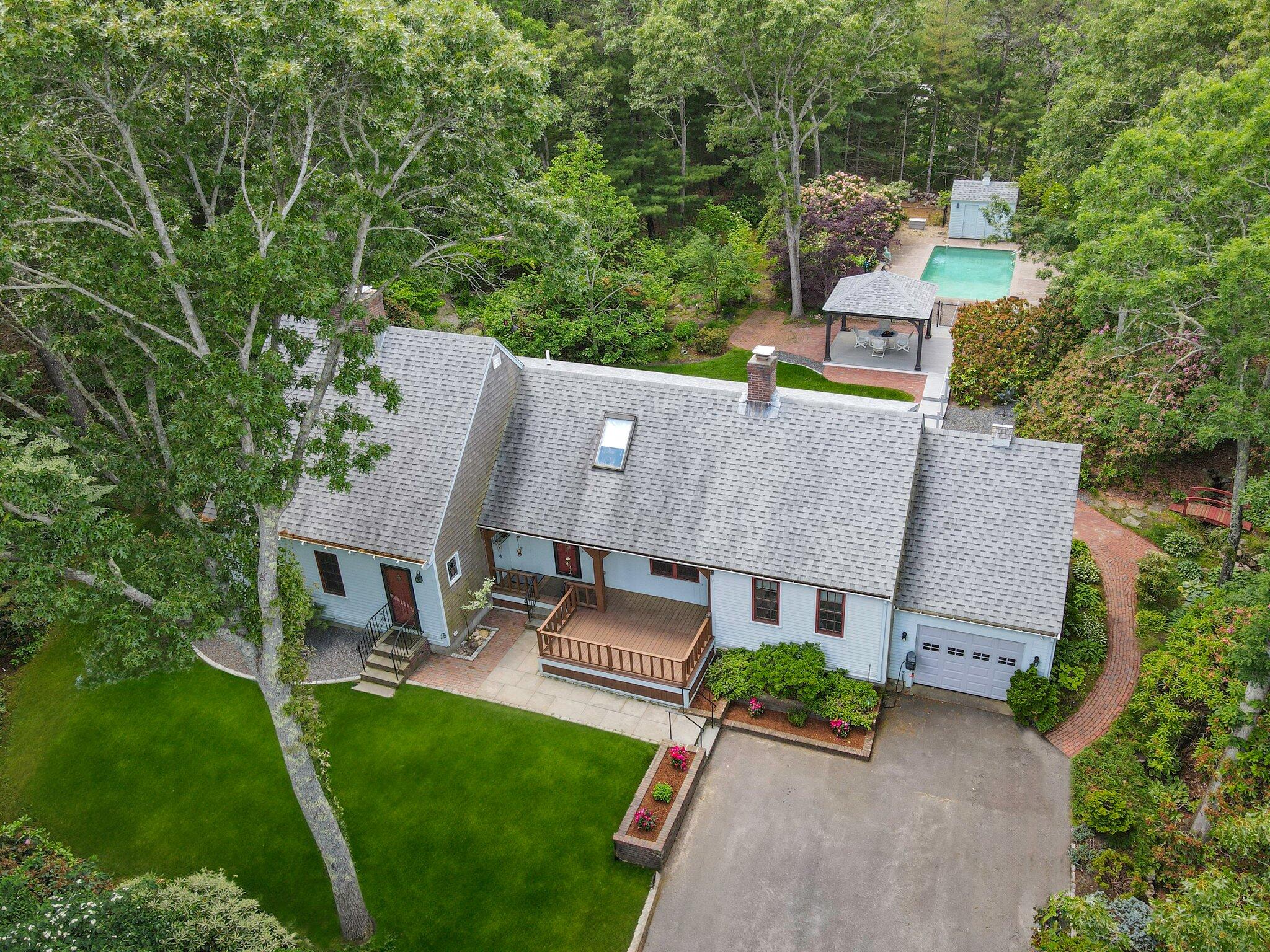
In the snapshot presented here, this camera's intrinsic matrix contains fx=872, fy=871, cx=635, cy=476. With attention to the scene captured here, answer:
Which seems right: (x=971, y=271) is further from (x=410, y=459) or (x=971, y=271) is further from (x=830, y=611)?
(x=410, y=459)

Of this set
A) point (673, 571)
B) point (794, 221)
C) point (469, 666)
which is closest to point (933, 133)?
point (794, 221)

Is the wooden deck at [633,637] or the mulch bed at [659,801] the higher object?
the wooden deck at [633,637]

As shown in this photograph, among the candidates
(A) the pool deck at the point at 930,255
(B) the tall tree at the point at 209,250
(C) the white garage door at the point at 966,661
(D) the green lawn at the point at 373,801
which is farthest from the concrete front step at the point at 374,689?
(A) the pool deck at the point at 930,255

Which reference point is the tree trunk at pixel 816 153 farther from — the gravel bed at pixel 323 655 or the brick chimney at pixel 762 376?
the gravel bed at pixel 323 655

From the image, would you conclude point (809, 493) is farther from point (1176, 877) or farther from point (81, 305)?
point (81, 305)

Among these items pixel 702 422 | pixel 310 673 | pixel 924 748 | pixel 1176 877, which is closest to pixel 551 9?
pixel 702 422

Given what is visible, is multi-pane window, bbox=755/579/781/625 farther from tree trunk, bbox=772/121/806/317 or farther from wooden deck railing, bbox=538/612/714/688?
tree trunk, bbox=772/121/806/317
